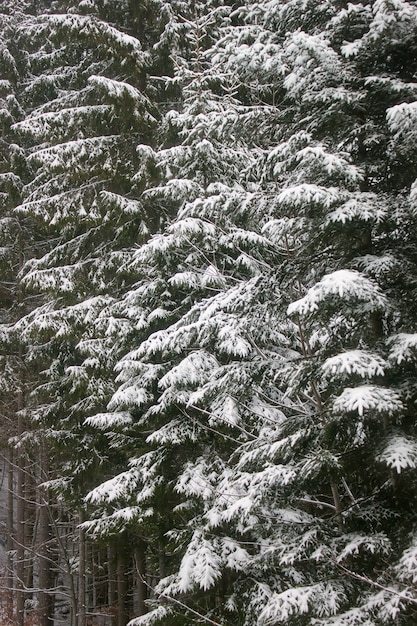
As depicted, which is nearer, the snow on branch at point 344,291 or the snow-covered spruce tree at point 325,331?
the snow on branch at point 344,291

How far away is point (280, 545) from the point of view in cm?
491

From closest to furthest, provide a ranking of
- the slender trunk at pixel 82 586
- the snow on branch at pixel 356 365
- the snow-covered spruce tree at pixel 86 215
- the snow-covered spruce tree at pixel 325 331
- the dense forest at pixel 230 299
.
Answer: the snow on branch at pixel 356 365, the snow-covered spruce tree at pixel 325 331, the dense forest at pixel 230 299, the snow-covered spruce tree at pixel 86 215, the slender trunk at pixel 82 586

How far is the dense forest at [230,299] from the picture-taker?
4.50 metres

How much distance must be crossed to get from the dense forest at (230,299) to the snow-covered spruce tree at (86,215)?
0.19ft

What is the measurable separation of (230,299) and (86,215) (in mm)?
6299

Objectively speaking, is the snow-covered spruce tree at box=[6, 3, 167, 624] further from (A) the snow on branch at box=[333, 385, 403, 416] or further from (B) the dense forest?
(A) the snow on branch at box=[333, 385, 403, 416]

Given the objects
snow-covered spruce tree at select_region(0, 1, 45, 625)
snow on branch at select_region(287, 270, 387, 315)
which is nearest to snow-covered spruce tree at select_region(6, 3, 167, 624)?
snow-covered spruce tree at select_region(0, 1, 45, 625)

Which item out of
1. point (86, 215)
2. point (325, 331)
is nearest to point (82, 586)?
point (86, 215)

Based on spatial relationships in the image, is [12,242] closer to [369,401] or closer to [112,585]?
[369,401]

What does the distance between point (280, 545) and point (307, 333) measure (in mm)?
2339

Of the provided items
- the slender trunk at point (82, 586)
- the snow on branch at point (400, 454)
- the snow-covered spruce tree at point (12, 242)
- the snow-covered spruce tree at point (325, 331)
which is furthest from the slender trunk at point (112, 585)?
the snow on branch at point (400, 454)

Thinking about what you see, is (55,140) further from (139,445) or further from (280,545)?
(280,545)

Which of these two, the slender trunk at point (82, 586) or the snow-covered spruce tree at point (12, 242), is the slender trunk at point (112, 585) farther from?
the snow-covered spruce tree at point (12, 242)

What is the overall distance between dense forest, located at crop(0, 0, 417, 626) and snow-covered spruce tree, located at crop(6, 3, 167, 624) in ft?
0.19
